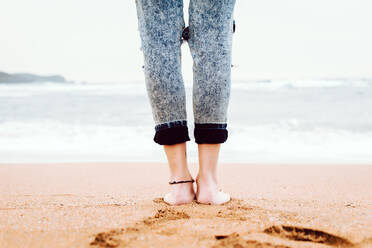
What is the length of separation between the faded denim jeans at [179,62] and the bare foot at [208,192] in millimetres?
145

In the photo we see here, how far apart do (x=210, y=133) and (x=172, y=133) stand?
13 cm

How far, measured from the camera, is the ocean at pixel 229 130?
3464mm

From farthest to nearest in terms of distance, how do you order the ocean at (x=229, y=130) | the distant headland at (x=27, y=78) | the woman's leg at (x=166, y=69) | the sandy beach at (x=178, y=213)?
the distant headland at (x=27, y=78)
the ocean at (x=229, y=130)
the woman's leg at (x=166, y=69)
the sandy beach at (x=178, y=213)

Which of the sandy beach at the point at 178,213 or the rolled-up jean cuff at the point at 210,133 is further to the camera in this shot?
the rolled-up jean cuff at the point at 210,133

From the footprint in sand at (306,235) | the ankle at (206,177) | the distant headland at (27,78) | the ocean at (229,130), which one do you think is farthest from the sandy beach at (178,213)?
the distant headland at (27,78)

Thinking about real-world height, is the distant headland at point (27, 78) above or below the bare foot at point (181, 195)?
below

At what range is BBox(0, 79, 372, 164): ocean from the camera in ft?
11.4

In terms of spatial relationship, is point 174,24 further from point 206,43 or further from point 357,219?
point 357,219

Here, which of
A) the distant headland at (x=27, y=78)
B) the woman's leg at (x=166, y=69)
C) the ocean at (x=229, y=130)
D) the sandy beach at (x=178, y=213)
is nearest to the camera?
the sandy beach at (x=178, y=213)

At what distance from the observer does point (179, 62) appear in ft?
4.95

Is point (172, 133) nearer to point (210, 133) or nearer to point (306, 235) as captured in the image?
point (210, 133)

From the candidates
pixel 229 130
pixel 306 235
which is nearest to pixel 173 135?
pixel 306 235

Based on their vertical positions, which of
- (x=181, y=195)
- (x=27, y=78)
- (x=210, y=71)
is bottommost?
(x=27, y=78)

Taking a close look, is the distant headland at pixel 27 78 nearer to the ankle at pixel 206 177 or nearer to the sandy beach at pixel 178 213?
the sandy beach at pixel 178 213
